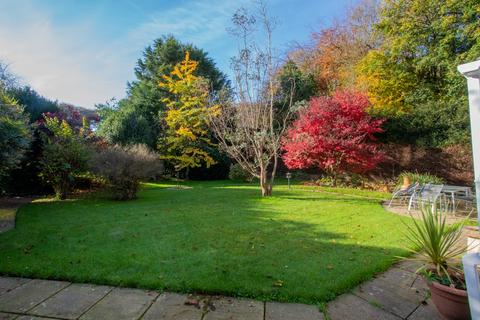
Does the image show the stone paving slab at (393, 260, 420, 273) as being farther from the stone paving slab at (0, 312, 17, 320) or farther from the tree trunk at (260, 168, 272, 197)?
the tree trunk at (260, 168, 272, 197)

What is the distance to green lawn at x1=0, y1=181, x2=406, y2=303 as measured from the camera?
283 cm

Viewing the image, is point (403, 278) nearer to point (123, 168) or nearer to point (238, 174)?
point (123, 168)

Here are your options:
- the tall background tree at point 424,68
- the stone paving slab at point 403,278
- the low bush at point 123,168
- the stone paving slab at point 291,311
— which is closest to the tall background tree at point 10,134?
the low bush at point 123,168

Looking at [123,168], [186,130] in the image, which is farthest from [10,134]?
[186,130]

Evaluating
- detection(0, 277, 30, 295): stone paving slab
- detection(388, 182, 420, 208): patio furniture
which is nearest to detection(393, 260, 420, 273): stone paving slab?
detection(388, 182, 420, 208): patio furniture

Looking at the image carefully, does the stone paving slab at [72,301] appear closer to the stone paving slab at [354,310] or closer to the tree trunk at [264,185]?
the stone paving slab at [354,310]

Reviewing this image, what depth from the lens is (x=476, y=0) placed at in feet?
36.0

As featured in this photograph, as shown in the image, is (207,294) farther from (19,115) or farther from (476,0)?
(476,0)

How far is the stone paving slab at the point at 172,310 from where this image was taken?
2.24 metres

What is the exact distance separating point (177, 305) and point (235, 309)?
0.55 m

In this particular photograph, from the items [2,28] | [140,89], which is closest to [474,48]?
[2,28]

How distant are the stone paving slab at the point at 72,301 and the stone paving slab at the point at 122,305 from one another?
0.28 feet

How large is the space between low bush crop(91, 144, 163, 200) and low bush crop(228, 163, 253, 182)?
6.55 meters

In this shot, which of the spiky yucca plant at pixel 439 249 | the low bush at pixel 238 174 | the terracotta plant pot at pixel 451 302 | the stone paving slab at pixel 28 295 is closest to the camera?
the terracotta plant pot at pixel 451 302
